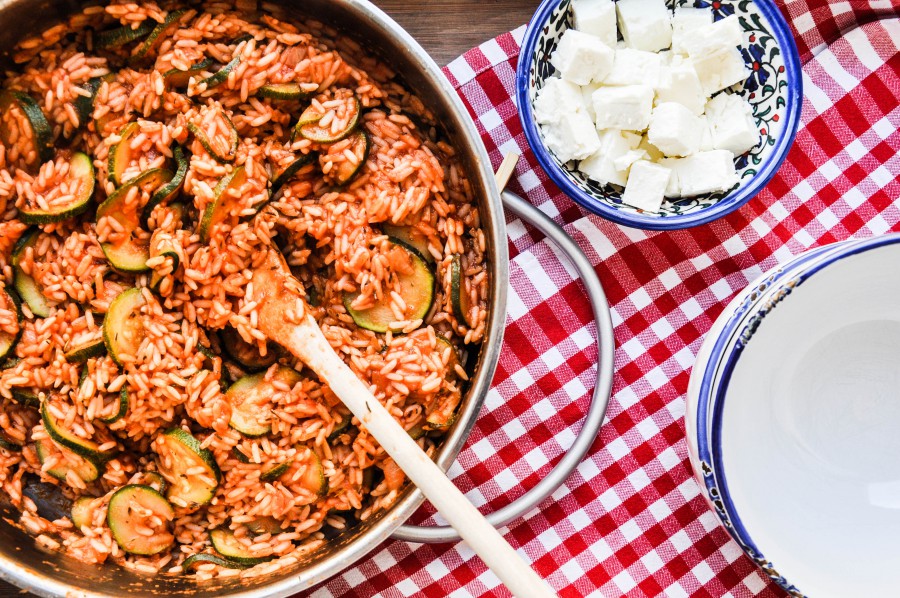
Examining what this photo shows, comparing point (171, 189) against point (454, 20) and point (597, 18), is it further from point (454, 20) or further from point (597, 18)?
point (597, 18)

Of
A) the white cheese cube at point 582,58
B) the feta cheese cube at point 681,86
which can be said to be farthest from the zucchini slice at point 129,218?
the feta cheese cube at point 681,86

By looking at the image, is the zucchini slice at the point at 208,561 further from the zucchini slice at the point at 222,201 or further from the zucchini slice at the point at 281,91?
the zucchini slice at the point at 281,91

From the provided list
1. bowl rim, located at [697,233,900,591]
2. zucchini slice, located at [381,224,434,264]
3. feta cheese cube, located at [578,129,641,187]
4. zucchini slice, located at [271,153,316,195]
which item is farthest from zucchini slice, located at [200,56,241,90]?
bowl rim, located at [697,233,900,591]

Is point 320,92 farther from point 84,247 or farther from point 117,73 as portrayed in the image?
point 84,247

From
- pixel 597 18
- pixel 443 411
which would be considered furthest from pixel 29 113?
pixel 597 18

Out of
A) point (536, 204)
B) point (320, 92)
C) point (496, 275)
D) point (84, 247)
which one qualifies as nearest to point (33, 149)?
point (84, 247)
